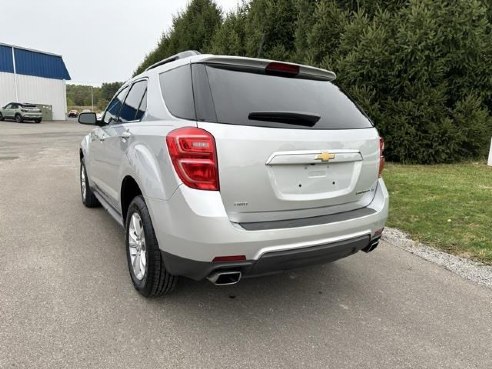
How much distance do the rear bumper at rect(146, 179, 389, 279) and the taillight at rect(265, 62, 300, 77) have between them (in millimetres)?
1096

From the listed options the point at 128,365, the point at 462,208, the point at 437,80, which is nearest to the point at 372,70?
the point at 437,80

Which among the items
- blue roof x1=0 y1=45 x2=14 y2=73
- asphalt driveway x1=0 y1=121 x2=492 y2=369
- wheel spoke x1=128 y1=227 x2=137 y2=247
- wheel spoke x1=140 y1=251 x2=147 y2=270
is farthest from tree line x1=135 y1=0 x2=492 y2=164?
blue roof x1=0 y1=45 x2=14 y2=73

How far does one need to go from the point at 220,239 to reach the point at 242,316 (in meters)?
0.85

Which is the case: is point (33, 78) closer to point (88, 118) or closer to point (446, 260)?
point (88, 118)

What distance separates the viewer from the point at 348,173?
9.02 ft

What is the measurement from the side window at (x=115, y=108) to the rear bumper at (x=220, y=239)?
74.0 inches

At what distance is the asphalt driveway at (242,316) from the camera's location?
7.71ft

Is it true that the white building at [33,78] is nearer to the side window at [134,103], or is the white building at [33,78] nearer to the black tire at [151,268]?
the side window at [134,103]

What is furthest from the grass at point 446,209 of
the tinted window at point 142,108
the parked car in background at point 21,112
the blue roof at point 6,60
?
the blue roof at point 6,60

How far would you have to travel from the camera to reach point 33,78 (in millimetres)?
39312

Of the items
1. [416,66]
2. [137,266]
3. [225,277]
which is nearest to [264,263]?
[225,277]

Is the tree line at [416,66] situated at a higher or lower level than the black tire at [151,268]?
higher

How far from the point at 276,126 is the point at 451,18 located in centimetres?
812

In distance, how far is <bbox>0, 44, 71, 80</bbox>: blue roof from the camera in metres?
36.4
